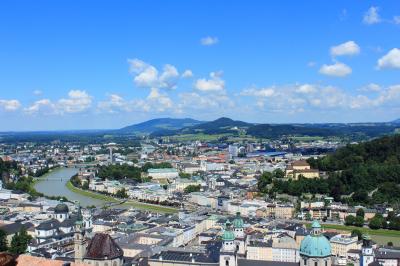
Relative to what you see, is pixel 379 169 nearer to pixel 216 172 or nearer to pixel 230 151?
pixel 216 172

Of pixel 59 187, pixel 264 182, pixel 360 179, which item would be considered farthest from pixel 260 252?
pixel 59 187

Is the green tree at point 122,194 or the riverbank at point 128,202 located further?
the green tree at point 122,194

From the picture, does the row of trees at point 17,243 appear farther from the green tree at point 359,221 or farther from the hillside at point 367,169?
the hillside at point 367,169

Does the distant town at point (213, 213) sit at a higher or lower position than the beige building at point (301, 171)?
lower

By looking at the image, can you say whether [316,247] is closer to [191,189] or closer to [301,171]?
[191,189]

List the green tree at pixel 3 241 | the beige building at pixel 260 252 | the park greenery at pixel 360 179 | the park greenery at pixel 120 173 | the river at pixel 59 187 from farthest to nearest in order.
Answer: the park greenery at pixel 120 173 → the river at pixel 59 187 → the park greenery at pixel 360 179 → the beige building at pixel 260 252 → the green tree at pixel 3 241

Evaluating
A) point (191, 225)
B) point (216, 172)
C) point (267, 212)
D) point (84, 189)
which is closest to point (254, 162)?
point (216, 172)

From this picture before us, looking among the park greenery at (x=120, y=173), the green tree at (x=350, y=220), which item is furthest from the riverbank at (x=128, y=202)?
the green tree at (x=350, y=220)

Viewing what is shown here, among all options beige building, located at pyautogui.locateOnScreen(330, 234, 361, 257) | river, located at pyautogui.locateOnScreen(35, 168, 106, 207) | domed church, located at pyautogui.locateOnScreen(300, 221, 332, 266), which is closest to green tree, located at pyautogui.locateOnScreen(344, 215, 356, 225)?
beige building, located at pyautogui.locateOnScreen(330, 234, 361, 257)
